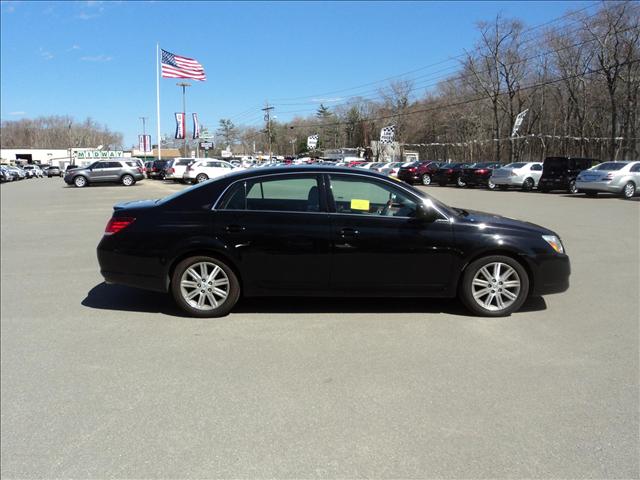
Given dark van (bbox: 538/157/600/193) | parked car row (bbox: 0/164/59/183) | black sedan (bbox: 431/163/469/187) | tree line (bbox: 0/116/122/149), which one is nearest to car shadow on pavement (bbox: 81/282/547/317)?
dark van (bbox: 538/157/600/193)

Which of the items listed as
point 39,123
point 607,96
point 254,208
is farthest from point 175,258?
point 39,123

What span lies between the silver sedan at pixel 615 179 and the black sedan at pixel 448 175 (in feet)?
37.9

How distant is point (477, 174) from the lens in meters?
32.2

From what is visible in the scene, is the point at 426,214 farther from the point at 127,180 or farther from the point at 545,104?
the point at 545,104

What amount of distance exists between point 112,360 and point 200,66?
40.7m

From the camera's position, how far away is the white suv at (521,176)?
2861 cm

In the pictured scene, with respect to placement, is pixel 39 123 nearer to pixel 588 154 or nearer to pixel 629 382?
pixel 588 154

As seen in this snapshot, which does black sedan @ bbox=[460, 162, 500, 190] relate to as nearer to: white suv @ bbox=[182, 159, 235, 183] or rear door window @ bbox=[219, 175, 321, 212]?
white suv @ bbox=[182, 159, 235, 183]

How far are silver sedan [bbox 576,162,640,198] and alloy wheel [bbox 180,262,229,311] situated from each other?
2144cm

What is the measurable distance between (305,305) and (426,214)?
5.49 feet

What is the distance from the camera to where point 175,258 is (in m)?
5.12

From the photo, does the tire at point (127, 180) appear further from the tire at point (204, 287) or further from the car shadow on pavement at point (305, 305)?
the tire at point (204, 287)

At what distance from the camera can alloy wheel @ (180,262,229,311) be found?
16.8 feet

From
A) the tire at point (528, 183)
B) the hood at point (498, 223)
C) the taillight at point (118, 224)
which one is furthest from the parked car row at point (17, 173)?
the hood at point (498, 223)
